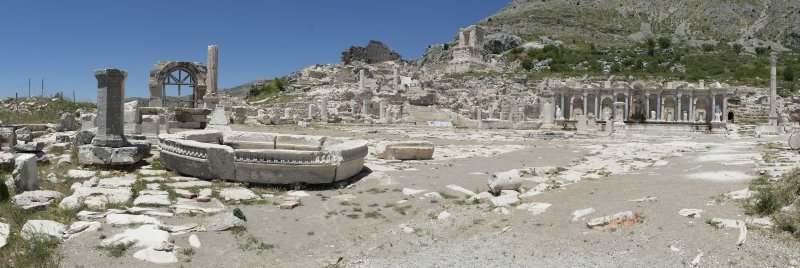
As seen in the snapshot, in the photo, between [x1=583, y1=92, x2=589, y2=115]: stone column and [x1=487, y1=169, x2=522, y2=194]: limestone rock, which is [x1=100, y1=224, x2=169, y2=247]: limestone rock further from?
[x1=583, y1=92, x2=589, y2=115]: stone column

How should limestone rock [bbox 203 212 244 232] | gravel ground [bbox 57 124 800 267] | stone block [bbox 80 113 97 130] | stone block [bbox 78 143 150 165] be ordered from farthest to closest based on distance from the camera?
stone block [bbox 80 113 97 130] < stone block [bbox 78 143 150 165] < limestone rock [bbox 203 212 244 232] < gravel ground [bbox 57 124 800 267]

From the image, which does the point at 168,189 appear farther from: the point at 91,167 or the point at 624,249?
the point at 624,249

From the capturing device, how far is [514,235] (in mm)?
7211

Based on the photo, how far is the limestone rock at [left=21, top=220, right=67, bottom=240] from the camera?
6.71 meters

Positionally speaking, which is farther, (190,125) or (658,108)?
(658,108)

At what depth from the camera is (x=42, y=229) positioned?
22.6ft

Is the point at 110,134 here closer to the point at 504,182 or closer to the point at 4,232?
the point at 4,232

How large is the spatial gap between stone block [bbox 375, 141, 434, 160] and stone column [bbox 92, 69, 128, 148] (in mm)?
6485

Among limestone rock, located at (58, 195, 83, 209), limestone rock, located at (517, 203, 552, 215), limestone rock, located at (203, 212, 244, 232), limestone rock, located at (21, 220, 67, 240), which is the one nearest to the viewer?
limestone rock, located at (21, 220, 67, 240)

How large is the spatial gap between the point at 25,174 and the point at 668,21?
112089 millimetres

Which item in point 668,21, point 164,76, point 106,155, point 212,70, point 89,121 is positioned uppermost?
point 668,21

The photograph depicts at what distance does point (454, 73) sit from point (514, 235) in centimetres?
6697

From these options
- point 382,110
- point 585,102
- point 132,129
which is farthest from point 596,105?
point 132,129

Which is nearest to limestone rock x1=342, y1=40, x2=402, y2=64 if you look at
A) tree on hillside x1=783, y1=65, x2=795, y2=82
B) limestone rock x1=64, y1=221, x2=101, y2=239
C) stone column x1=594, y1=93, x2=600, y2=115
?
stone column x1=594, y1=93, x2=600, y2=115
